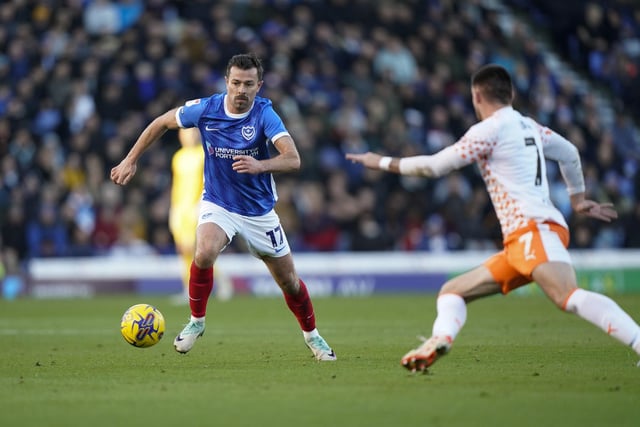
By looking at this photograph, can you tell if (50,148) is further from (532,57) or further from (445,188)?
(532,57)

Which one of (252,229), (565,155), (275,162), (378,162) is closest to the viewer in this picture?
(378,162)

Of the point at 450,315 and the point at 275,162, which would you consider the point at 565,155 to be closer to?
the point at 450,315

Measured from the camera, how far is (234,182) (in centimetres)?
961

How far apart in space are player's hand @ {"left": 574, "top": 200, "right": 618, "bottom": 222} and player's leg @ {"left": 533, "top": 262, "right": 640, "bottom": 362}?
0.84 metres

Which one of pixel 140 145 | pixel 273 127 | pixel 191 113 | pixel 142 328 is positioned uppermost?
pixel 191 113

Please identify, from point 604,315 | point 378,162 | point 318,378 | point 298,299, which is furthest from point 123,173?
point 604,315

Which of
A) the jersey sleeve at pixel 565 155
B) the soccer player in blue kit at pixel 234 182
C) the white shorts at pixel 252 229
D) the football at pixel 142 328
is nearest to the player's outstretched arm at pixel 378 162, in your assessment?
the jersey sleeve at pixel 565 155

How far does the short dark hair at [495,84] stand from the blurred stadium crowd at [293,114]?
46.1 feet

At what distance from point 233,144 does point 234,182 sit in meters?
0.33

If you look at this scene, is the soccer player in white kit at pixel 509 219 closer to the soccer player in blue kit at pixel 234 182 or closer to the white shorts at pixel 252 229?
the soccer player in blue kit at pixel 234 182

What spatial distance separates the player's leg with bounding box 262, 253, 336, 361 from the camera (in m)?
9.66

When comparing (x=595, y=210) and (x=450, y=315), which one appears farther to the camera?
(x=595, y=210)

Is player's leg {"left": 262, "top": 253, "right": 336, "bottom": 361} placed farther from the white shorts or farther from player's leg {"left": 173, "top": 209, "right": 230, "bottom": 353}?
player's leg {"left": 173, "top": 209, "right": 230, "bottom": 353}

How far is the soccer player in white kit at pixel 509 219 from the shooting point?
7.40m
